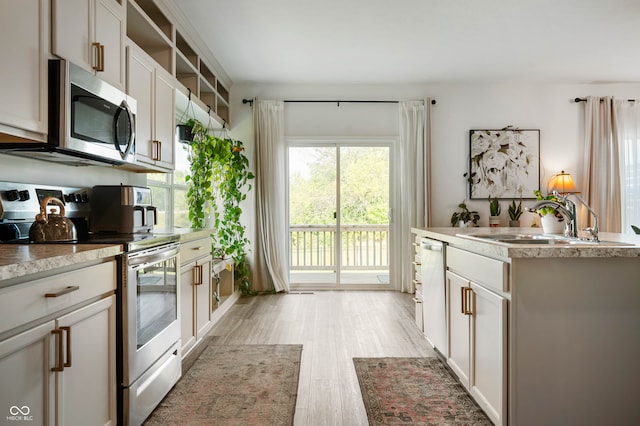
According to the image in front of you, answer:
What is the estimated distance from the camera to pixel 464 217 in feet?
15.8

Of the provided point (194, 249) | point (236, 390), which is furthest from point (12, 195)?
point (236, 390)

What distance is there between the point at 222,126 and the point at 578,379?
4.16m

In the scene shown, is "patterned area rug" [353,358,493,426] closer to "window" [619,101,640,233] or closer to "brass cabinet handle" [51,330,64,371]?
"brass cabinet handle" [51,330,64,371]

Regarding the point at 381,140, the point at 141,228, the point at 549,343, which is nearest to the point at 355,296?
the point at 381,140

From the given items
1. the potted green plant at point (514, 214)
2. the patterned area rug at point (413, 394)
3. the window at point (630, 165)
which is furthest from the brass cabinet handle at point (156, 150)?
the window at point (630, 165)

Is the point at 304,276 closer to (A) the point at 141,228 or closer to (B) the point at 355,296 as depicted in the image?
(B) the point at 355,296

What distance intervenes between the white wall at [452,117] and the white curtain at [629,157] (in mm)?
365

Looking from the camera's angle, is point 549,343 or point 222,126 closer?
point 549,343

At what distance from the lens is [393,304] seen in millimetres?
4328

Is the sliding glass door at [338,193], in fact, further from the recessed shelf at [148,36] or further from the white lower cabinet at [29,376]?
the white lower cabinet at [29,376]

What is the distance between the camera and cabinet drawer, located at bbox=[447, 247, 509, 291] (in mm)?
1685

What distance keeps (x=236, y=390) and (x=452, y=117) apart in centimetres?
416

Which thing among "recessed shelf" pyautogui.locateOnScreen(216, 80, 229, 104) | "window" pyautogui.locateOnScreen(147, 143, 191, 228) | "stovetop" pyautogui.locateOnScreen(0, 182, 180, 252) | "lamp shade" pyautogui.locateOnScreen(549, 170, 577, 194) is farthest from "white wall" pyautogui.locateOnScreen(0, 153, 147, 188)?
"lamp shade" pyautogui.locateOnScreen(549, 170, 577, 194)

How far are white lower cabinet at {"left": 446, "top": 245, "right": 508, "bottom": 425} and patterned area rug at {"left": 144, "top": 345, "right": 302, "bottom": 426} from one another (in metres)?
0.94
